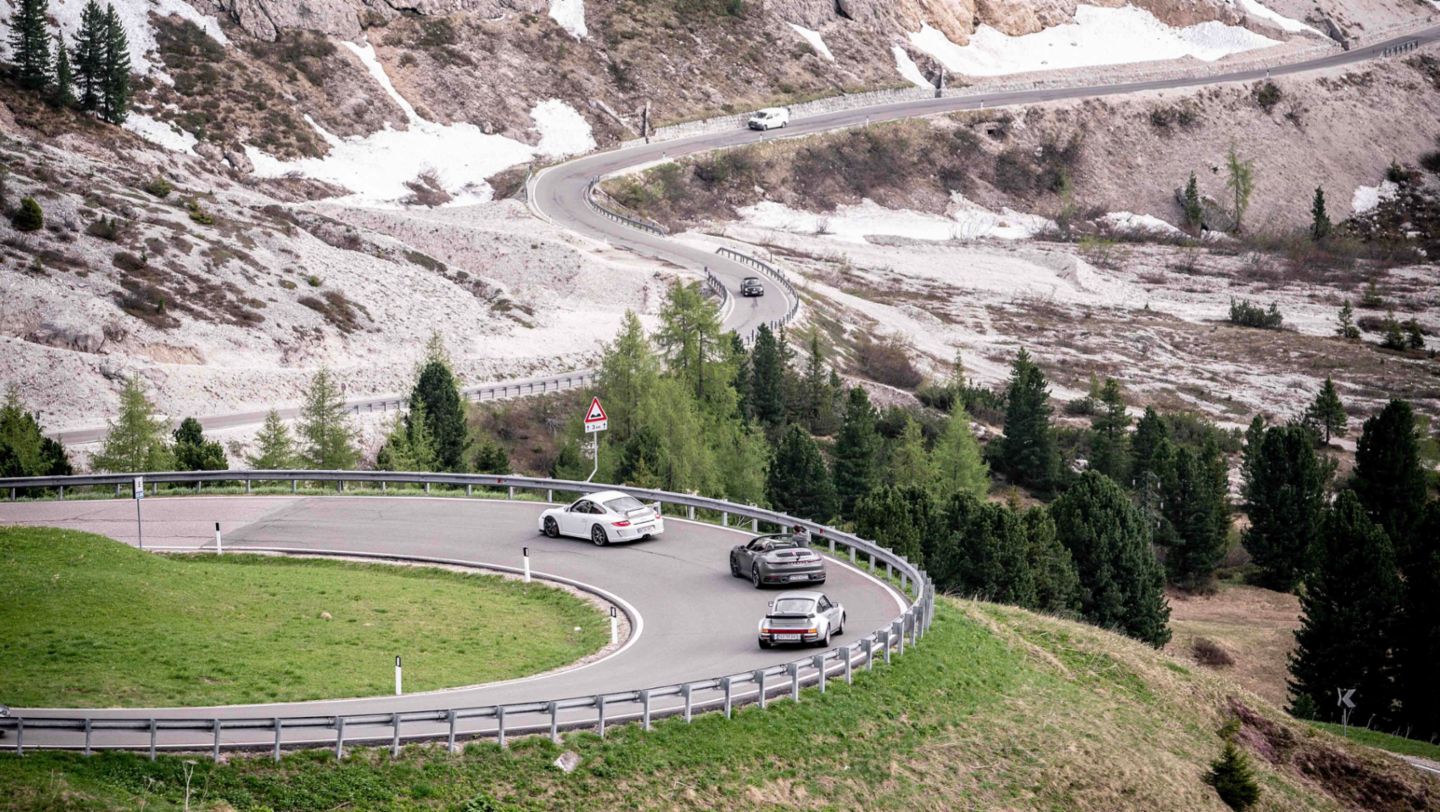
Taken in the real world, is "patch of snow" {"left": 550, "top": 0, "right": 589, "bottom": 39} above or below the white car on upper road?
above

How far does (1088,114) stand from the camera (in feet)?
516

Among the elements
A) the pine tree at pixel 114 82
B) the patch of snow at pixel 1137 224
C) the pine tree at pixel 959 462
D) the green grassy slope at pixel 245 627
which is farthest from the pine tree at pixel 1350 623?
the patch of snow at pixel 1137 224

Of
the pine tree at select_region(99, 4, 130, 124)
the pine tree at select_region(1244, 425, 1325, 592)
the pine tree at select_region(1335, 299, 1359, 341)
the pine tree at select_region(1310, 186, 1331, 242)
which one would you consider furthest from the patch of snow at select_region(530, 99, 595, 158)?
the pine tree at select_region(1244, 425, 1325, 592)

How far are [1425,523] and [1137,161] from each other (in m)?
105

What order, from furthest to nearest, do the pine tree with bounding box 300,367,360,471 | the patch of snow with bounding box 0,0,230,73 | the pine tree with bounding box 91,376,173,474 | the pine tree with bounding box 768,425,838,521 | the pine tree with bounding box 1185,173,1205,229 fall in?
the pine tree with bounding box 1185,173,1205,229 → the patch of snow with bounding box 0,0,230,73 → the pine tree with bounding box 768,425,838,521 → the pine tree with bounding box 300,367,360,471 → the pine tree with bounding box 91,376,173,474

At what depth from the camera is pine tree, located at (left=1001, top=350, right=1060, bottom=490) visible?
3228 inches

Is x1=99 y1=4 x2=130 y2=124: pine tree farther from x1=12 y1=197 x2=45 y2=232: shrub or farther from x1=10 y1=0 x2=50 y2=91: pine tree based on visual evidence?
x1=12 y1=197 x2=45 y2=232: shrub

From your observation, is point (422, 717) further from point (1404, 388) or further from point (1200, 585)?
point (1404, 388)

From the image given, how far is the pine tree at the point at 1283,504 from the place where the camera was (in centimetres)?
7238

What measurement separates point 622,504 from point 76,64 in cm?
8397

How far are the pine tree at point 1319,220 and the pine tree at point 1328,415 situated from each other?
57290 mm

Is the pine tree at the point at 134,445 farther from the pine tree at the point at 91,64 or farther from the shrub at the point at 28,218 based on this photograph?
the pine tree at the point at 91,64

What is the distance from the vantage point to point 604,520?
42.1 metres

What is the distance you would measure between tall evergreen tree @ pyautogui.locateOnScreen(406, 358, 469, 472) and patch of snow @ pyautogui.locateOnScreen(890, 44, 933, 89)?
108490 millimetres
